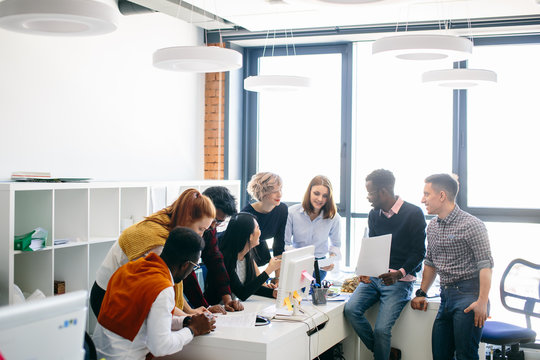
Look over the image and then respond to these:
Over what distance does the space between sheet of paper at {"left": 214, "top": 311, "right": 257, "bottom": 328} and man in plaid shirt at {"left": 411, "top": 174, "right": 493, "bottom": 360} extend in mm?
1385

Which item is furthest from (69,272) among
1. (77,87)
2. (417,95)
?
(417,95)

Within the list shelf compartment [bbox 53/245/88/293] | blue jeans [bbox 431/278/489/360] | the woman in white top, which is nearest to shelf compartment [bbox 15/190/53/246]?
shelf compartment [bbox 53/245/88/293]

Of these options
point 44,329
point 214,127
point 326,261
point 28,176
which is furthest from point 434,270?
point 44,329

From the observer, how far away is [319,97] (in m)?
6.65

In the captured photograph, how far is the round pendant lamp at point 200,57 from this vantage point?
11.8 feet

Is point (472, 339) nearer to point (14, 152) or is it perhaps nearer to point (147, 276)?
point (147, 276)

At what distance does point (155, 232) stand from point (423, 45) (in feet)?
6.12

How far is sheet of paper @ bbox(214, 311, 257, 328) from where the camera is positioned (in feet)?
10.8

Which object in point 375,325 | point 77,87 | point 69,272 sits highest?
point 77,87

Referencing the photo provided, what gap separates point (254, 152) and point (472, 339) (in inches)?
144

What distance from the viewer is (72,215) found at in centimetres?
420

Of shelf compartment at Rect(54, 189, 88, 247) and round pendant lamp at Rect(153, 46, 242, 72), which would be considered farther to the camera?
shelf compartment at Rect(54, 189, 88, 247)

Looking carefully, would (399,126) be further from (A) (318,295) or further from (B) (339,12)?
(A) (318,295)

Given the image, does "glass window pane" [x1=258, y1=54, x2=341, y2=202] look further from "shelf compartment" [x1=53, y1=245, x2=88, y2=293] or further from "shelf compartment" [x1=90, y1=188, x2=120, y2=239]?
"shelf compartment" [x1=53, y1=245, x2=88, y2=293]
